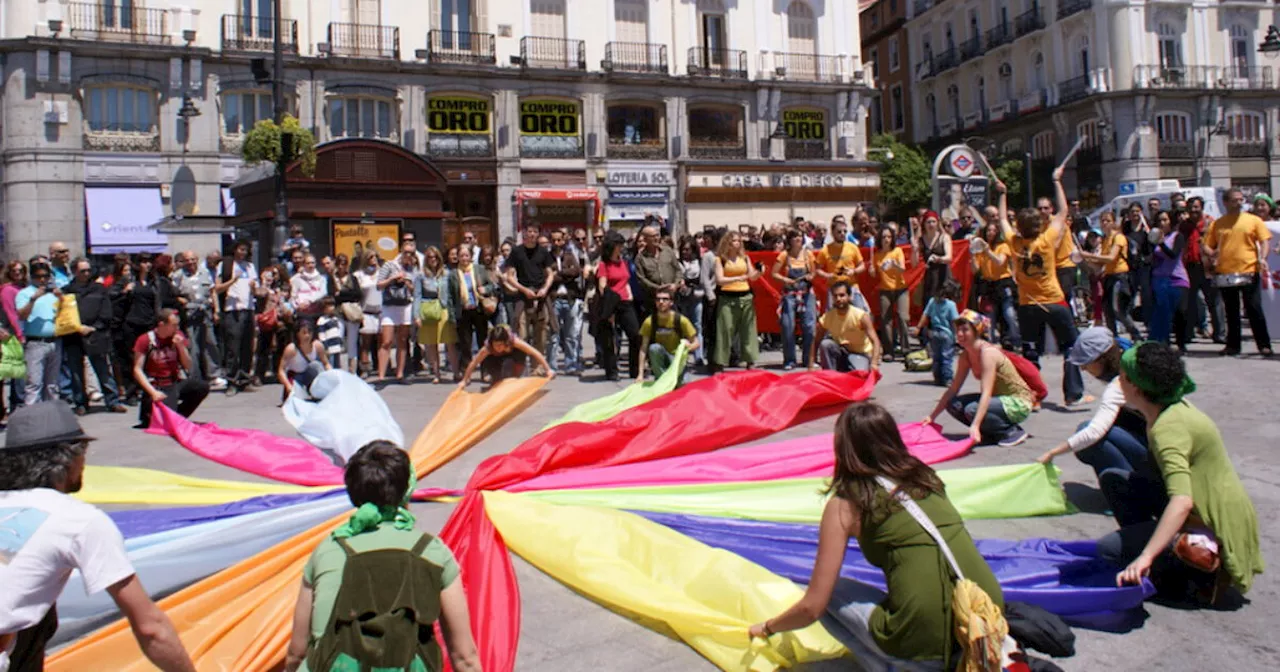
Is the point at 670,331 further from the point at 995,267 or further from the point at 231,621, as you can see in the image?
the point at 231,621

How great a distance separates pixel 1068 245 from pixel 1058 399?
1.70 m

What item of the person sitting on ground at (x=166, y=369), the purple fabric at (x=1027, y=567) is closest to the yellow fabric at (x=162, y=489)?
the person sitting on ground at (x=166, y=369)

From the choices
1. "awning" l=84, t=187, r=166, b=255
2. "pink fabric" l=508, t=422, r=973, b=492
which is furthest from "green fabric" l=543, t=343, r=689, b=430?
"awning" l=84, t=187, r=166, b=255

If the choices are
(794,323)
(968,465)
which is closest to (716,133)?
(794,323)

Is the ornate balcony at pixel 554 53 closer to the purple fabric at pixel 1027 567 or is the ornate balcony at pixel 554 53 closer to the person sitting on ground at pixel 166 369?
the person sitting on ground at pixel 166 369

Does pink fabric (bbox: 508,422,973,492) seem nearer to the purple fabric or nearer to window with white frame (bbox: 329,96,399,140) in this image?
the purple fabric

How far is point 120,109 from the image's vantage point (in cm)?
2692

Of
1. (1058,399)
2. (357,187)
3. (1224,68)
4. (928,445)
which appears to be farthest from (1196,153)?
(928,445)

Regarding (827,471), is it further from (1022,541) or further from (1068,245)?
(1068,245)

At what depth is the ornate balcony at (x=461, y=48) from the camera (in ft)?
96.8

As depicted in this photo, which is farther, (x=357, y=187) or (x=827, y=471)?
(x=357, y=187)

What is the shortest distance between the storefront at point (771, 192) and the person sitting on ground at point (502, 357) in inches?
875

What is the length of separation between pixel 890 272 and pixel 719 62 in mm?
22289

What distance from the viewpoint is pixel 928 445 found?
7.25 m
